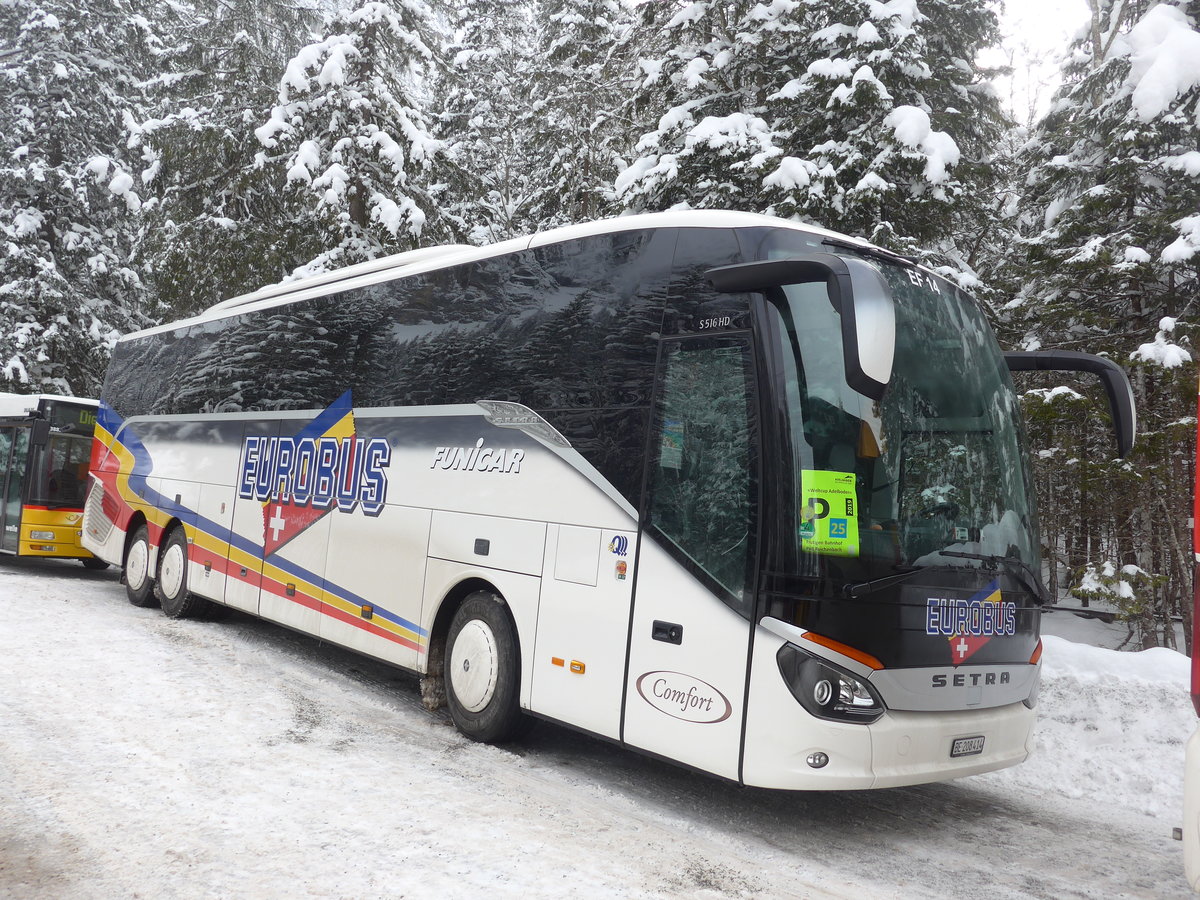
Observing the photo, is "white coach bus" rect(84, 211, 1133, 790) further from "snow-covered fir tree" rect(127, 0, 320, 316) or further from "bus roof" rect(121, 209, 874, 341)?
"snow-covered fir tree" rect(127, 0, 320, 316)

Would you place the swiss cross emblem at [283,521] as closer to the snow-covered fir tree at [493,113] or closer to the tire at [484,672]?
the tire at [484,672]

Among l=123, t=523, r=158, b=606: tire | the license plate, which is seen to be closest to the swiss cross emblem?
l=123, t=523, r=158, b=606: tire

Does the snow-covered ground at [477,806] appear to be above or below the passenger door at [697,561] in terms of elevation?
below

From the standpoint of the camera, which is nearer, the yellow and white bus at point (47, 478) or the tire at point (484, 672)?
the tire at point (484, 672)

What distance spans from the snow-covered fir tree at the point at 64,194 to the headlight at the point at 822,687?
2185cm

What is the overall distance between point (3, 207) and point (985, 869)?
26488 millimetres

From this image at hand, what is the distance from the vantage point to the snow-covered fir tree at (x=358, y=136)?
57.3 feet

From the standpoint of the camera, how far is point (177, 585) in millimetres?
11414

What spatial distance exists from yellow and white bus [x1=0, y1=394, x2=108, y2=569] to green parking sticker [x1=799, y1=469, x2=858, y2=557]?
14.2m

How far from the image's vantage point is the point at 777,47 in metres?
13.3

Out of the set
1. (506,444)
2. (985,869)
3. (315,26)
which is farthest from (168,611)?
(315,26)

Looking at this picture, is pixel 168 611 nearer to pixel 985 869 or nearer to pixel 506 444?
pixel 506 444

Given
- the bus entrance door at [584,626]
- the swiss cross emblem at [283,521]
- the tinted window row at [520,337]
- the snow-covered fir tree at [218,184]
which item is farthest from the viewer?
the snow-covered fir tree at [218,184]

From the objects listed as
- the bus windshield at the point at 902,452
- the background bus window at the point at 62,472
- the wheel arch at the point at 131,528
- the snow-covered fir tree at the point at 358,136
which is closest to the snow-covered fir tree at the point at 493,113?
the snow-covered fir tree at the point at 358,136
